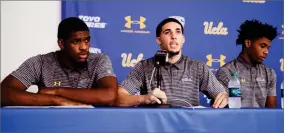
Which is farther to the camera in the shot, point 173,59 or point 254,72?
point 254,72

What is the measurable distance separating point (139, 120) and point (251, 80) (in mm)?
1611

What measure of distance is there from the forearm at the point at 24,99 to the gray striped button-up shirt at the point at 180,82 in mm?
773

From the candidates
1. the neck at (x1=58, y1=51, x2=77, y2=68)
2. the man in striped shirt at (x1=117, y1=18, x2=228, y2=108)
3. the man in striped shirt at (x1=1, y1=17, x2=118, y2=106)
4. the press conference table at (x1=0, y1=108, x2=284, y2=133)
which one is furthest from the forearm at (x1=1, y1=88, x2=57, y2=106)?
the man in striped shirt at (x1=117, y1=18, x2=228, y2=108)

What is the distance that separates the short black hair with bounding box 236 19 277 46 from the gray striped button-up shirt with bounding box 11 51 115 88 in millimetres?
1306

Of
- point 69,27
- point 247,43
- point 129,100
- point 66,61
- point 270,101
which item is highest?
point 69,27

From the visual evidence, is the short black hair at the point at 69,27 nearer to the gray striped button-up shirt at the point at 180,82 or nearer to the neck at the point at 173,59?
the gray striped button-up shirt at the point at 180,82

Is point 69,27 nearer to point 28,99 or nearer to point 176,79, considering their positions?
point 28,99

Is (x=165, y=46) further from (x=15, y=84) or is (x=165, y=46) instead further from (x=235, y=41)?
(x=15, y=84)

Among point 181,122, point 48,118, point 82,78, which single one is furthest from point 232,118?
point 82,78

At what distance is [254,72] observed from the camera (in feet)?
9.55

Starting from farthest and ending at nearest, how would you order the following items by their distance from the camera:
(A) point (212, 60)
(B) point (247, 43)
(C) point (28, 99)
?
(A) point (212, 60) < (B) point (247, 43) < (C) point (28, 99)

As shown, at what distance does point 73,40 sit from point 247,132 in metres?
1.29

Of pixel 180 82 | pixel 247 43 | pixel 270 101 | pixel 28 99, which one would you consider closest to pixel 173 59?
pixel 180 82

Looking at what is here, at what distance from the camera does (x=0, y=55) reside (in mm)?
3123
